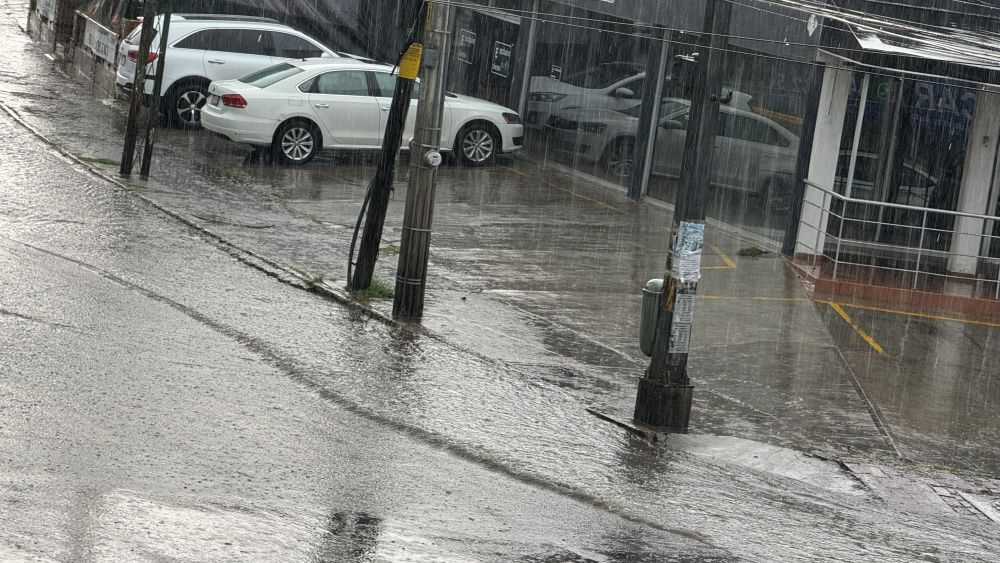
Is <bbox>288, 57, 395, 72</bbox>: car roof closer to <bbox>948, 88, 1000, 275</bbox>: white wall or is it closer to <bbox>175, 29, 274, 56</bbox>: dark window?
<bbox>175, 29, 274, 56</bbox>: dark window

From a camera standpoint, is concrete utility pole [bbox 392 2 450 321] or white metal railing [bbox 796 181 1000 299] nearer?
concrete utility pole [bbox 392 2 450 321]

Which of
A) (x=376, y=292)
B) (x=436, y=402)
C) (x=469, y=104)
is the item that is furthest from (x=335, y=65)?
(x=436, y=402)

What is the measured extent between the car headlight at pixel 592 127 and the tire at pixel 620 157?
351 mm

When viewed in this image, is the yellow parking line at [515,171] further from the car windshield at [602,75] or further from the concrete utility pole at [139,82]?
the concrete utility pole at [139,82]

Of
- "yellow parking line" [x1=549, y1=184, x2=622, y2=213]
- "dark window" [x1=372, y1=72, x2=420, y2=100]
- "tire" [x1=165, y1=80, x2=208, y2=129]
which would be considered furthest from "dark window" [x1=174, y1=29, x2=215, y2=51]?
"yellow parking line" [x1=549, y1=184, x2=622, y2=213]

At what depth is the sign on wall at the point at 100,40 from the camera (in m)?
22.7

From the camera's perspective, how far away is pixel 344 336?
10586mm

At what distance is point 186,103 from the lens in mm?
21188

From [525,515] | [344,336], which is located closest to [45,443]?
[525,515]

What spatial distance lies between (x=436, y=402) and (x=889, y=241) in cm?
1076

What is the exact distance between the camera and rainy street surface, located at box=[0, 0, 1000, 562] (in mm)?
6449

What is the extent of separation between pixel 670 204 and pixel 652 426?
1028 centimetres

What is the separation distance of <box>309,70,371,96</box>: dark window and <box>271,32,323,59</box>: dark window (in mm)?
2984

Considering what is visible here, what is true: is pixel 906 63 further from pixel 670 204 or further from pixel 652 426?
pixel 652 426
